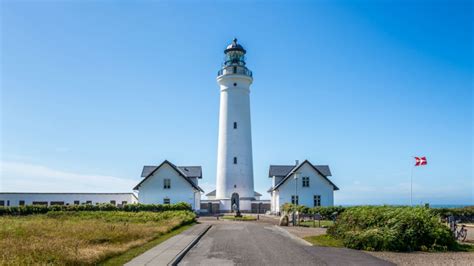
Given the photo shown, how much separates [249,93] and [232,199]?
11877mm

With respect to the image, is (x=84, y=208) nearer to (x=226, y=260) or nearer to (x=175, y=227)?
(x=175, y=227)

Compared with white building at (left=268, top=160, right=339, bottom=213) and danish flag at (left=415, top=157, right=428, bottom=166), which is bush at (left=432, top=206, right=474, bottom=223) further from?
white building at (left=268, top=160, right=339, bottom=213)

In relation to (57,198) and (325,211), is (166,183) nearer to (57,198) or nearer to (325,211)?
(57,198)

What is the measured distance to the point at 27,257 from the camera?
13031mm

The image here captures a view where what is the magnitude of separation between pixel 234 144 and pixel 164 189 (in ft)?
29.0

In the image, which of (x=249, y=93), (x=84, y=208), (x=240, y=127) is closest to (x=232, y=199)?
(x=240, y=127)

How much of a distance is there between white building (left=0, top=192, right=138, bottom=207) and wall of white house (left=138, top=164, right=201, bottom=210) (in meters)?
3.95

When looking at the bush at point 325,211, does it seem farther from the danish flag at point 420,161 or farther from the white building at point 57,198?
the white building at point 57,198

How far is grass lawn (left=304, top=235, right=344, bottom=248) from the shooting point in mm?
19456

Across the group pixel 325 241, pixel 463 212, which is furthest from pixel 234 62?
pixel 325 241

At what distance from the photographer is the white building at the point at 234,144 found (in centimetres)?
5153

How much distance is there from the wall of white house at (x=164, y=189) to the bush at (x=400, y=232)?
1193 inches

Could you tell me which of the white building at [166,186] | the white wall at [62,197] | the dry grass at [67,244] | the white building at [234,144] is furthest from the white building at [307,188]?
the dry grass at [67,244]

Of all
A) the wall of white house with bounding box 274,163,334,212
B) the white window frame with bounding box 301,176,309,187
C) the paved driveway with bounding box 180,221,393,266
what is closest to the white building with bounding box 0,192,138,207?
the wall of white house with bounding box 274,163,334,212
